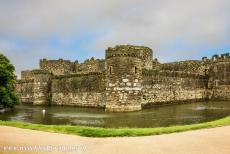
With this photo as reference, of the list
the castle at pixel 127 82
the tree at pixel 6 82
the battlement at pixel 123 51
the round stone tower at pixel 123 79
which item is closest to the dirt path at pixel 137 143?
the round stone tower at pixel 123 79

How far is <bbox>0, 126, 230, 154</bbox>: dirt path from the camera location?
1005 cm

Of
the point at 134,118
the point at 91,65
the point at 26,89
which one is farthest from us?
the point at 26,89

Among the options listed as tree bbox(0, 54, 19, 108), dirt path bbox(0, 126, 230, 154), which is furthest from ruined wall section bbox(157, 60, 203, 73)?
dirt path bbox(0, 126, 230, 154)

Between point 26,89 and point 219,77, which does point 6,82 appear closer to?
point 26,89

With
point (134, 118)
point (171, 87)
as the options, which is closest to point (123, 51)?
point (134, 118)

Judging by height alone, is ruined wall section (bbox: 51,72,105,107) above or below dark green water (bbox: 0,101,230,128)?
above

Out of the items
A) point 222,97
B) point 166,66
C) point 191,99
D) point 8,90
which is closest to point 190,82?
point 191,99

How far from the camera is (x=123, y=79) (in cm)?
2584

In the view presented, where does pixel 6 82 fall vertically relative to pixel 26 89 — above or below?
above

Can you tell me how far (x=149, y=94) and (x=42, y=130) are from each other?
1520cm

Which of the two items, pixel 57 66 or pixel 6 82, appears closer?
pixel 6 82

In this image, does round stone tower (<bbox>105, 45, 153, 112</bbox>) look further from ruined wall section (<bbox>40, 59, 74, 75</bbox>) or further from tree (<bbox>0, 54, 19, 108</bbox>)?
ruined wall section (<bbox>40, 59, 74, 75</bbox>)

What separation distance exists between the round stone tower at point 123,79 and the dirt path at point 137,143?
12.3 meters

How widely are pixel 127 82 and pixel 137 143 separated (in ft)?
48.1
